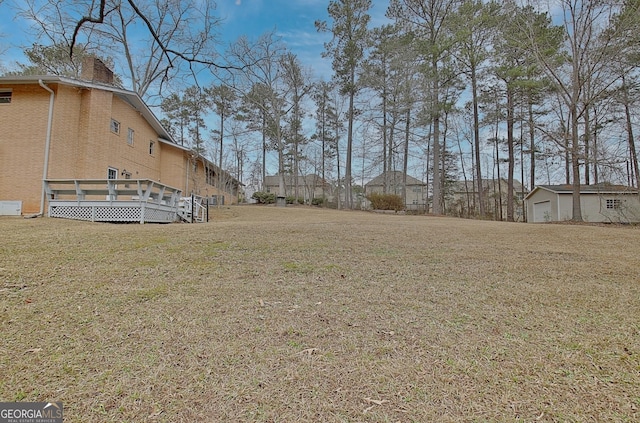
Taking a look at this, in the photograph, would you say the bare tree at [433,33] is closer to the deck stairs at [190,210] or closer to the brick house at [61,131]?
the deck stairs at [190,210]

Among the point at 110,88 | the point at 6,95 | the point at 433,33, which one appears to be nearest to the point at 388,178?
the point at 433,33

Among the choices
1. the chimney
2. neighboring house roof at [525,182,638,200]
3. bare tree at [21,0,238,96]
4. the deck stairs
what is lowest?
the deck stairs

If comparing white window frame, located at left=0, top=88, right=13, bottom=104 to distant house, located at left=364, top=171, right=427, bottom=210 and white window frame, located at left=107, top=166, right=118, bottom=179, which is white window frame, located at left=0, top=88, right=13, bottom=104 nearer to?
white window frame, located at left=107, top=166, right=118, bottom=179

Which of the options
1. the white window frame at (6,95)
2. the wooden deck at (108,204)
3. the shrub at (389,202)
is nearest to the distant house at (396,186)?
the shrub at (389,202)

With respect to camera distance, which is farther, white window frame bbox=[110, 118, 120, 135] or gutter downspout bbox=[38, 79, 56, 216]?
white window frame bbox=[110, 118, 120, 135]

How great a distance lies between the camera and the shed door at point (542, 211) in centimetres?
1914

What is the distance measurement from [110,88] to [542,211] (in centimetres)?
2491

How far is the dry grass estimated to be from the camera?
5.46 feet

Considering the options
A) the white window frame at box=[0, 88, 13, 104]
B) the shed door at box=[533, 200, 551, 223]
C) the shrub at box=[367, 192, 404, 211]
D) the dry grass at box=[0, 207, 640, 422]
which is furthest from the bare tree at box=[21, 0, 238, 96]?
the shed door at box=[533, 200, 551, 223]

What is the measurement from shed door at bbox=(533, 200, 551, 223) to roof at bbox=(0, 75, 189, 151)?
76.2 ft

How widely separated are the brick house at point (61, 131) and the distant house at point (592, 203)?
23200 mm

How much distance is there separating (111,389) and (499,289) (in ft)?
12.0

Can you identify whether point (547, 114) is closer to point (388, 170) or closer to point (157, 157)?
point (388, 170)

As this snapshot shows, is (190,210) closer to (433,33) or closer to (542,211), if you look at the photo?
(433,33)
